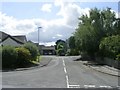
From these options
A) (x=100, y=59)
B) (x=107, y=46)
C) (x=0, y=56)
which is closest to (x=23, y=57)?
Answer: (x=0, y=56)

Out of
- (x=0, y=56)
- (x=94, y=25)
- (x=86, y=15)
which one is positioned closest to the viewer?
(x=0, y=56)

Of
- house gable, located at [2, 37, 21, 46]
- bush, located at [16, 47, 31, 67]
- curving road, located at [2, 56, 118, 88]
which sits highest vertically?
house gable, located at [2, 37, 21, 46]

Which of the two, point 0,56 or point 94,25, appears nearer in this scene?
point 0,56

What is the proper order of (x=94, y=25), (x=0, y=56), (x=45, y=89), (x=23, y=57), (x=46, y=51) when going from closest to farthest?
(x=45, y=89), (x=0, y=56), (x=23, y=57), (x=94, y=25), (x=46, y=51)

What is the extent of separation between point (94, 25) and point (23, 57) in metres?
19.6

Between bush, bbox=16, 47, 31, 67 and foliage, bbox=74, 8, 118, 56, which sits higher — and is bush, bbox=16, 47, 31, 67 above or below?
below

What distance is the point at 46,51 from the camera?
165625 mm

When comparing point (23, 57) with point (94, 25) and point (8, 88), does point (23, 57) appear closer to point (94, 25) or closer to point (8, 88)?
point (94, 25)

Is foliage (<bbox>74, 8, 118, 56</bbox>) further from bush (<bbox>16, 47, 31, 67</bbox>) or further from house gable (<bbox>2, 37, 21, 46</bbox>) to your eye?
house gable (<bbox>2, 37, 21, 46</bbox>)

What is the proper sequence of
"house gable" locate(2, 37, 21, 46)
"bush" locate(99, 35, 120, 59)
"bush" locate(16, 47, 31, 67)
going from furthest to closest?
"house gable" locate(2, 37, 21, 46)
"bush" locate(16, 47, 31, 67)
"bush" locate(99, 35, 120, 59)

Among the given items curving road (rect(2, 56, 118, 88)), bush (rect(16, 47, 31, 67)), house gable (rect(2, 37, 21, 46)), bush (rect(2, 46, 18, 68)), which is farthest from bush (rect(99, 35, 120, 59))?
house gable (rect(2, 37, 21, 46))

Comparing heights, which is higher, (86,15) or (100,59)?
(86,15)

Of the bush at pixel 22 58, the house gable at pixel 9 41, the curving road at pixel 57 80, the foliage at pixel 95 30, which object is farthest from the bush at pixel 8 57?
the house gable at pixel 9 41

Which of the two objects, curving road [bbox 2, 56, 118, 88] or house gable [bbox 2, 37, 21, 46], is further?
house gable [bbox 2, 37, 21, 46]
